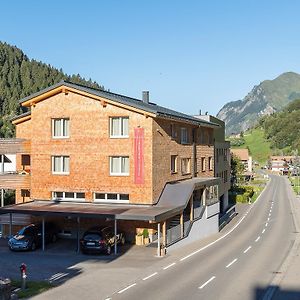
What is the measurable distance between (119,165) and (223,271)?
41.6ft

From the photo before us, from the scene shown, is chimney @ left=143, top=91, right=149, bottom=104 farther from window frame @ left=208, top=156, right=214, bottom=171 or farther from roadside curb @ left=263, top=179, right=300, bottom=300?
roadside curb @ left=263, top=179, right=300, bottom=300

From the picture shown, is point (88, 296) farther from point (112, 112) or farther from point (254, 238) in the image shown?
point (254, 238)

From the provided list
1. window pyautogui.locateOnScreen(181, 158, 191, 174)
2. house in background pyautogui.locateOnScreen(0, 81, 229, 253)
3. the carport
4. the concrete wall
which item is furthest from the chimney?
the carport

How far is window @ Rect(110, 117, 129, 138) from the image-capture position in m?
35.7

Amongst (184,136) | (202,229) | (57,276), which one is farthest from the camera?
(184,136)

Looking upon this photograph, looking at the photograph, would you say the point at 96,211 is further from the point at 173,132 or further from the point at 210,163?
the point at 210,163

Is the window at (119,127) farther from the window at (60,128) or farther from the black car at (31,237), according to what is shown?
the black car at (31,237)

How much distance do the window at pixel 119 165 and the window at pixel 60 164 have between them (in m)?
3.67

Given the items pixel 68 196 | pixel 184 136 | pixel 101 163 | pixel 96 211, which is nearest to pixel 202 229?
pixel 184 136

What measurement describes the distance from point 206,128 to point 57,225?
19819 millimetres

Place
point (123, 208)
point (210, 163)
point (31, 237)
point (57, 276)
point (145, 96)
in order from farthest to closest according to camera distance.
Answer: point (210, 163), point (145, 96), point (123, 208), point (31, 237), point (57, 276)

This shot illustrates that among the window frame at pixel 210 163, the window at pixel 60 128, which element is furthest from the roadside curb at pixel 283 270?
the window at pixel 60 128

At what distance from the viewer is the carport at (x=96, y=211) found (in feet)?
98.0

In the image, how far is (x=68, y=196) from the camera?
37.2 metres
